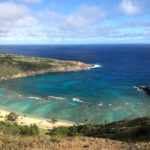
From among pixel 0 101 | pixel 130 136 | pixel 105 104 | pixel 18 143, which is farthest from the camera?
pixel 0 101

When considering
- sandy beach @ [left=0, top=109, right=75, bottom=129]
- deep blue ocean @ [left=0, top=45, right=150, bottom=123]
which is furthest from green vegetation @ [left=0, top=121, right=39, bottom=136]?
deep blue ocean @ [left=0, top=45, right=150, bottom=123]

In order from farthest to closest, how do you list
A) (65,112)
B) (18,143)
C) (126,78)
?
(126,78) < (65,112) < (18,143)

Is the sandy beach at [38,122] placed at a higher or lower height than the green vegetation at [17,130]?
lower

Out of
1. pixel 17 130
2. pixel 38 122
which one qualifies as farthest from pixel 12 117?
pixel 17 130

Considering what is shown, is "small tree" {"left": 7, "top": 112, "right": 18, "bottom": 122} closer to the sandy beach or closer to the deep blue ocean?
the sandy beach

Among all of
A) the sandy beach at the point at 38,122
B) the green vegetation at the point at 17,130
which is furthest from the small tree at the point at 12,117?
the green vegetation at the point at 17,130

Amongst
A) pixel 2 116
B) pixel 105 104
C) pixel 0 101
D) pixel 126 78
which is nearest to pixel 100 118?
pixel 105 104

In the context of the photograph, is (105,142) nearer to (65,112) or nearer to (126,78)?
(65,112)

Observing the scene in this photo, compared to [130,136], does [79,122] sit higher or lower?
lower

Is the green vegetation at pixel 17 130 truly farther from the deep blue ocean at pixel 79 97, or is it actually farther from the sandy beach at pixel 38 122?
the deep blue ocean at pixel 79 97

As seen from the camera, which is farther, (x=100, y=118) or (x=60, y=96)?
(x=60, y=96)

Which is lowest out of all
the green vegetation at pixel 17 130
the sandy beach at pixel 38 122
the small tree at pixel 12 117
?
the sandy beach at pixel 38 122
